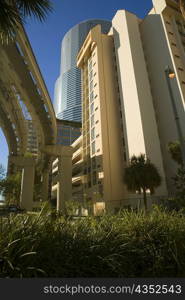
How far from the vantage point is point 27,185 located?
3198 centimetres

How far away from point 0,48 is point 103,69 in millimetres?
31390

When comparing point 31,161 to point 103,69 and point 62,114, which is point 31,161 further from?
point 62,114

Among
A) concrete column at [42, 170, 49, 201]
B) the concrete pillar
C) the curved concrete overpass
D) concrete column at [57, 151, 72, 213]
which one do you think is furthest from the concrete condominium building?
the concrete pillar

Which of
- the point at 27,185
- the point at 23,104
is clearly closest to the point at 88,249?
the point at 23,104

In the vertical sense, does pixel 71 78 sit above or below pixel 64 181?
above

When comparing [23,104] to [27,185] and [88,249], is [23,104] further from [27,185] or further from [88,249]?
[88,249]

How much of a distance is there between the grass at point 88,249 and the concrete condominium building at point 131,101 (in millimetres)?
28469

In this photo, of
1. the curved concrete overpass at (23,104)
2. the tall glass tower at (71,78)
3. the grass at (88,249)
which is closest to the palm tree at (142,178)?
the curved concrete overpass at (23,104)

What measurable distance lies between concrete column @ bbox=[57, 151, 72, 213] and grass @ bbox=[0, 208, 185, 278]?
2364 centimetres

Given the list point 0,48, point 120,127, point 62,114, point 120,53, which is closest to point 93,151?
point 120,127

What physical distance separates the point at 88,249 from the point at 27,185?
3000 centimetres

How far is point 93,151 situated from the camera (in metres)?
43.4

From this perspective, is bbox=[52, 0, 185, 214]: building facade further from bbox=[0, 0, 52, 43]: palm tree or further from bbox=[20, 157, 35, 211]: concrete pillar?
bbox=[0, 0, 52, 43]: palm tree

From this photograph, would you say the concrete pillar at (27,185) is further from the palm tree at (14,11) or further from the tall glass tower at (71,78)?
the tall glass tower at (71,78)
